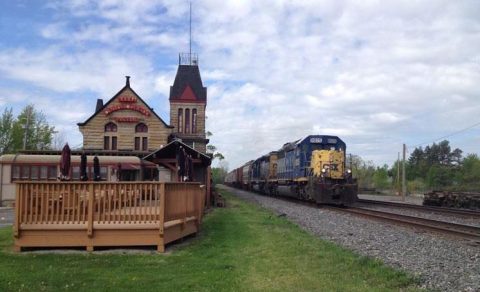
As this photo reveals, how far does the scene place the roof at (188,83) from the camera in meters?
60.5

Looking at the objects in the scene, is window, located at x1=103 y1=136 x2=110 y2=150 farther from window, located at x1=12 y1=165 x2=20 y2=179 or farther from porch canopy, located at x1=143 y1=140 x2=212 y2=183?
porch canopy, located at x1=143 y1=140 x2=212 y2=183

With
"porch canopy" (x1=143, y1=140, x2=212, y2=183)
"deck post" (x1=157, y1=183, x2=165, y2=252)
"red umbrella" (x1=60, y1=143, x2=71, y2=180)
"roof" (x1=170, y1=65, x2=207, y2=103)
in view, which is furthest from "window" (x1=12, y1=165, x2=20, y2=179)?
"roof" (x1=170, y1=65, x2=207, y2=103)

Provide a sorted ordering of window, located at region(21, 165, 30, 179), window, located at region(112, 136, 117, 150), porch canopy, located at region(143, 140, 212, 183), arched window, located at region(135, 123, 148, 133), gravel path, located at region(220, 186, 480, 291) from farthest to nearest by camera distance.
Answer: arched window, located at region(135, 123, 148, 133), window, located at region(112, 136, 117, 150), window, located at region(21, 165, 30, 179), porch canopy, located at region(143, 140, 212, 183), gravel path, located at region(220, 186, 480, 291)

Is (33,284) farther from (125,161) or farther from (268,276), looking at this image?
(125,161)

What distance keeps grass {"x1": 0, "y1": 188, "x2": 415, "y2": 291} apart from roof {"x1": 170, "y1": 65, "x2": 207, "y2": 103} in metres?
49.4

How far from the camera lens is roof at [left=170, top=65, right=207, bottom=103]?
60469 millimetres

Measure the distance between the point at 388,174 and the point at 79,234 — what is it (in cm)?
8177

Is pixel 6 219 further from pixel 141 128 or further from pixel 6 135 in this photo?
pixel 6 135

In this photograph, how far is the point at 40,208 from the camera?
34.4ft

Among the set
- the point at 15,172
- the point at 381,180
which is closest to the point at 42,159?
the point at 15,172

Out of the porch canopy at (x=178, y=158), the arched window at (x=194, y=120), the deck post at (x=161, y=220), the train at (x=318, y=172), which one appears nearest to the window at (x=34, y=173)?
the porch canopy at (x=178, y=158)

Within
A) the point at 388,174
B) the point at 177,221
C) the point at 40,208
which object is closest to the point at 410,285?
the point at 177,221

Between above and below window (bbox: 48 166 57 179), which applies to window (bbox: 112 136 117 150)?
above

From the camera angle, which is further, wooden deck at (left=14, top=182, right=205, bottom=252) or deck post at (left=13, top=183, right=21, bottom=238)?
wooden deck at (left=14, top=182, right=205, bottom=252)
